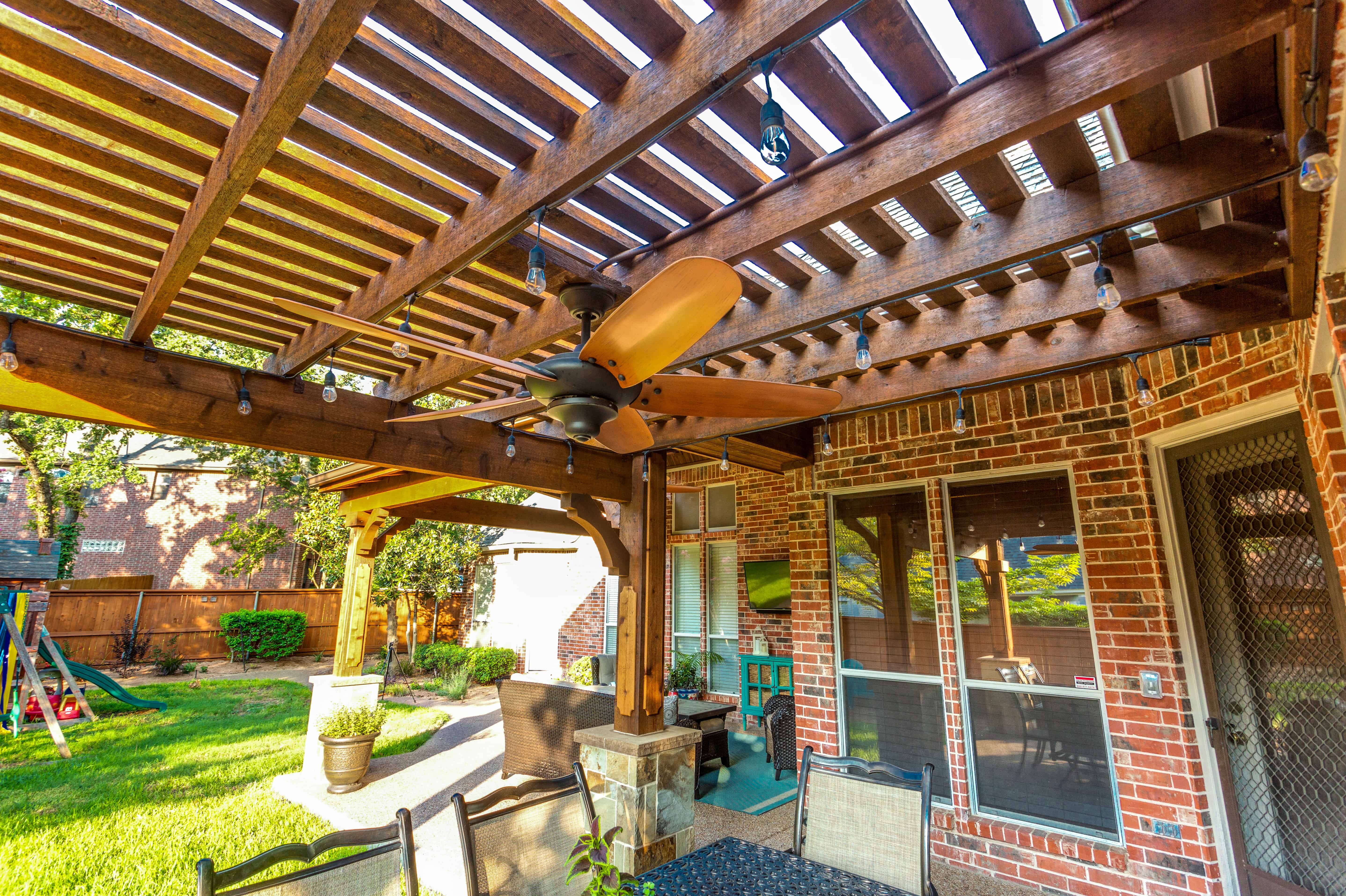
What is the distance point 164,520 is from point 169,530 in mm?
291

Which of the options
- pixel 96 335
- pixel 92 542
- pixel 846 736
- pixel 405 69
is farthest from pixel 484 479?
pixel 92 542

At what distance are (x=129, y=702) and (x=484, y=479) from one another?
8.20m

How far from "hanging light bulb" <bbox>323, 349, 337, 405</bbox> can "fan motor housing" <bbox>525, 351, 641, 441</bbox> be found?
3.65ft

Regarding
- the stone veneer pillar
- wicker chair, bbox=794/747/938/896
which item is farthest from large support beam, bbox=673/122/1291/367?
the stone veneer pillar

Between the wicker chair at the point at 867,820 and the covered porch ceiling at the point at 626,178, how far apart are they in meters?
1.72

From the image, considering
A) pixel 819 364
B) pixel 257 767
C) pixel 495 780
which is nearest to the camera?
pixel 819 364

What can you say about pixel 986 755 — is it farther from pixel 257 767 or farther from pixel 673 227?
pixel 257 767

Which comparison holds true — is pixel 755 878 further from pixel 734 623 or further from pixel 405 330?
pixel 734 623

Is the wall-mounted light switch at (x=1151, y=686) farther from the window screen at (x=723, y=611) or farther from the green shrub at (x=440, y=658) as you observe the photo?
the green shrub at (x=440, y=658)

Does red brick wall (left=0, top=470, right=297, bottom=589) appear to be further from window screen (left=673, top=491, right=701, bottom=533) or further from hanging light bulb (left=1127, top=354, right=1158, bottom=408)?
hanging light bulb (left=1127, top=354, right=1158, bottom=408)

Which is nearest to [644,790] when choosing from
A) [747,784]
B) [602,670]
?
[747,784]

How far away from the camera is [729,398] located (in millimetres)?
2229

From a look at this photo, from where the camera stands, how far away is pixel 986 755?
370 cm

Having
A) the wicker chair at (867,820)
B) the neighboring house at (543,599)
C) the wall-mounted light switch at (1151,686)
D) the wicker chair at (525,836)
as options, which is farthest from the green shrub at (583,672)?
the wall-mounted light switch at (1151,686)
